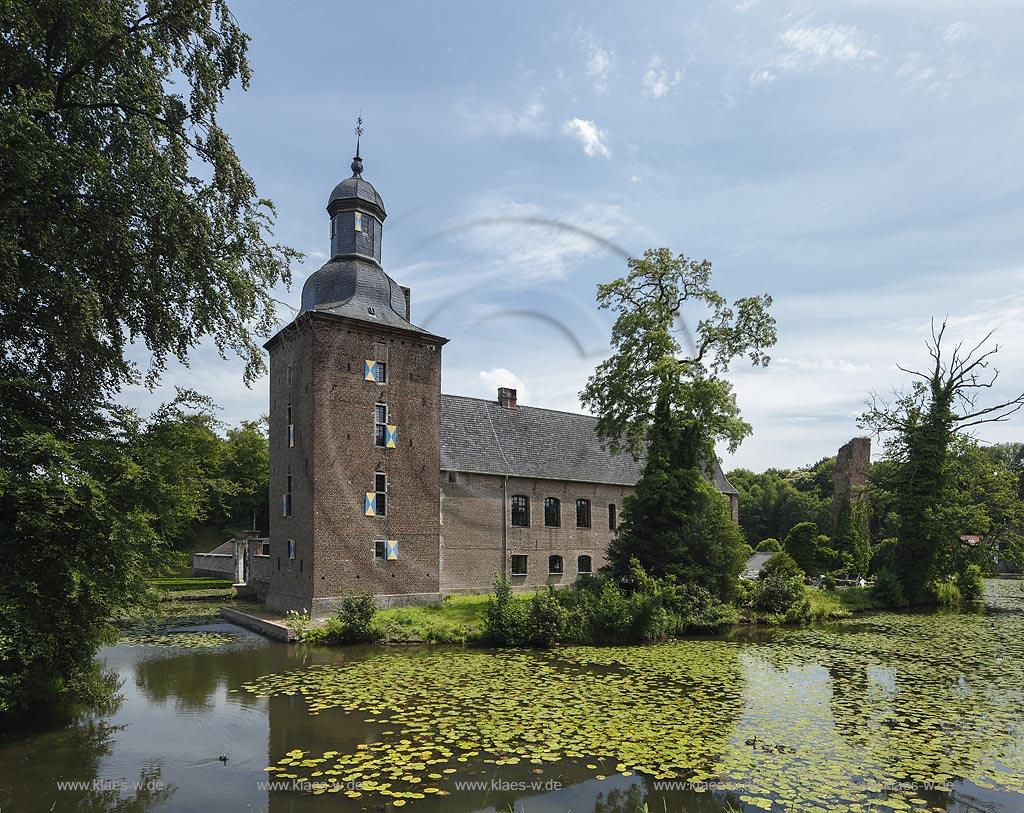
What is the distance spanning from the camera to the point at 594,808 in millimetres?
6531

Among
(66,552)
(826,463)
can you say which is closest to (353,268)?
(66,552)

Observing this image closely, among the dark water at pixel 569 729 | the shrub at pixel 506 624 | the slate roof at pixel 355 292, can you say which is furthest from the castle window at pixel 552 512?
the dark water at pixel 569 729

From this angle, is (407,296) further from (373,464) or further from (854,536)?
(854,536)

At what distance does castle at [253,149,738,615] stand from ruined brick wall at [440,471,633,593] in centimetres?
6

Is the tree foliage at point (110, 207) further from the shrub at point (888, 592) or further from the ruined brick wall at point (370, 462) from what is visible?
the shrub at point (888, 592)

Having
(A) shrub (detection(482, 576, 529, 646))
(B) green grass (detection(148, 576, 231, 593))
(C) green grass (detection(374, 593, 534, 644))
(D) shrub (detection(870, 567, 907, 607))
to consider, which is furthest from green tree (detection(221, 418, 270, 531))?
(D) shrub (detection(870, 567, 907, 607))

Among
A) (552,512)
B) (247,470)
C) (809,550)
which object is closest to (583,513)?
(552,512)

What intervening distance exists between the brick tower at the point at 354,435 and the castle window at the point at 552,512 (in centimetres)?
613

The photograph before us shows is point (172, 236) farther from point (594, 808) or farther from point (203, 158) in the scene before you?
point (594, 808)

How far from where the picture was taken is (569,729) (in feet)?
28.2

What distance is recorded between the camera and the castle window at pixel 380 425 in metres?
20.8

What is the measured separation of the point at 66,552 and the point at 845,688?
1250cm

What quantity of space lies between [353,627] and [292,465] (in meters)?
7.40

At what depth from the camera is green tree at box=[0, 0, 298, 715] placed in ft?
26.7
